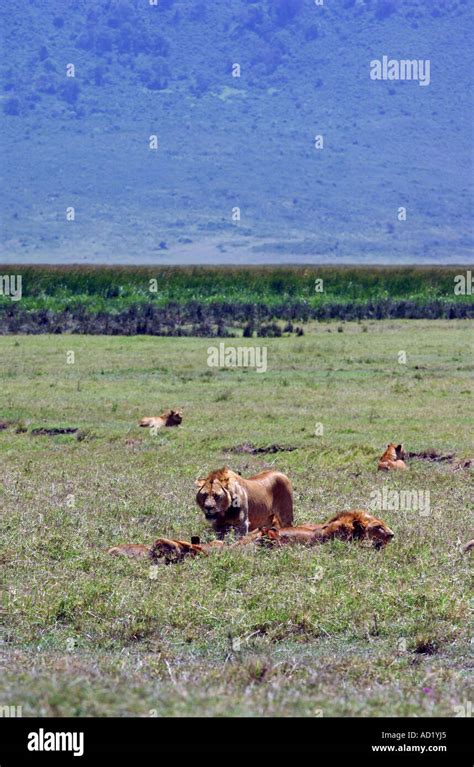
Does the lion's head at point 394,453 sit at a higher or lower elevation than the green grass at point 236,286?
lower

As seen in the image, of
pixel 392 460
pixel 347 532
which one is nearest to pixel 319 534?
pixel 347 532

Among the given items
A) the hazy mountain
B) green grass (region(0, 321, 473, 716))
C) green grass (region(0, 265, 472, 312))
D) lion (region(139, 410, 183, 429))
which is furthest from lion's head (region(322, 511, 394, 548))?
the hazy mountain

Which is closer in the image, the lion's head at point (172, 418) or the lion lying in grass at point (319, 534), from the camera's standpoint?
the lion lying in grass at point (319, 534)

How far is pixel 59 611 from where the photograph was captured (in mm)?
9039

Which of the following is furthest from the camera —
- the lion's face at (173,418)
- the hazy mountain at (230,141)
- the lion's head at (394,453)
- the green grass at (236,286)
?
the hazy mountain at (230,141)

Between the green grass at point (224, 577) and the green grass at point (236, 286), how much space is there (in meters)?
31.6

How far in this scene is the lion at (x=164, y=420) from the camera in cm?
1989

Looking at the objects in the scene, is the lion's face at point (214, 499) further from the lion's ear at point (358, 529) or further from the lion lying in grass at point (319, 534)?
the lion's ear at point (358, 529)

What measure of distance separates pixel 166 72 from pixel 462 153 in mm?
47201

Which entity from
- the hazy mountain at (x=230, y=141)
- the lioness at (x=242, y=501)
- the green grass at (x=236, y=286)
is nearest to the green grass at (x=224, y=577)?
the lioness at (x=242, y=501)

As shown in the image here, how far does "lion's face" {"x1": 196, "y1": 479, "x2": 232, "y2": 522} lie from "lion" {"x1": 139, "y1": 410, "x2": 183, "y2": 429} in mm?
8260

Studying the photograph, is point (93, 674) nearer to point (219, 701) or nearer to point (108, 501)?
point (219, 701)

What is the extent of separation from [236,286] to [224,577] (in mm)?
51167

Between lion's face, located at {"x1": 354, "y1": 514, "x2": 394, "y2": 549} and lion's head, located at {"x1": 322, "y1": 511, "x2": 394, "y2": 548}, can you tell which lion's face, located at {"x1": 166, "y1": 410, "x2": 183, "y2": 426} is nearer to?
lion's head, located at {"x1": 322, "y1": 511, "x2": 394, "y2": 548}
